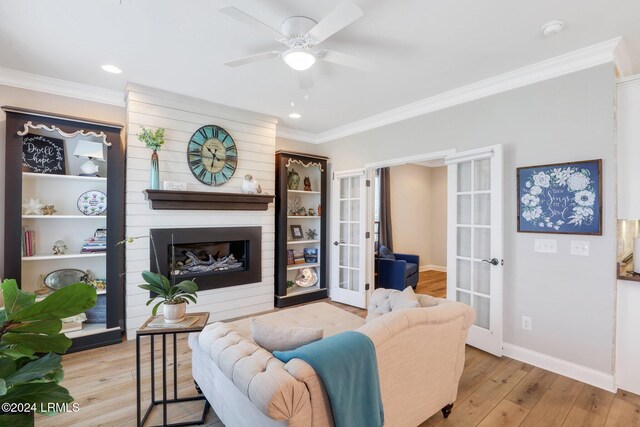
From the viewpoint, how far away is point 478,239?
10.4 ft

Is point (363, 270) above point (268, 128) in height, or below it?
below

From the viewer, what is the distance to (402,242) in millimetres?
7031

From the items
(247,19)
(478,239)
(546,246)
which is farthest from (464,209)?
(247,19)

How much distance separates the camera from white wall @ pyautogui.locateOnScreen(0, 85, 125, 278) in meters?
2.99

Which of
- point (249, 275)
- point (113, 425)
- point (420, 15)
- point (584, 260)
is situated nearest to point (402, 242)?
point (249, 275)

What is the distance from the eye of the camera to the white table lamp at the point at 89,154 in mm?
3254

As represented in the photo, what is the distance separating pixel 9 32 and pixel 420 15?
10.2ft

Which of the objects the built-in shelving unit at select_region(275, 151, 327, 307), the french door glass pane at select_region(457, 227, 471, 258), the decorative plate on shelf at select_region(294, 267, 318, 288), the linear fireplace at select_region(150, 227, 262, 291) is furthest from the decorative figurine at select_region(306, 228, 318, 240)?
the french door glass pane at select_region(457, 227, 471, 258)

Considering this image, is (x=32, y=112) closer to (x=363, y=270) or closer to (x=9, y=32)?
(x=9, y=32)

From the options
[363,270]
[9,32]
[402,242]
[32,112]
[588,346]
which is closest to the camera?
[9,32]

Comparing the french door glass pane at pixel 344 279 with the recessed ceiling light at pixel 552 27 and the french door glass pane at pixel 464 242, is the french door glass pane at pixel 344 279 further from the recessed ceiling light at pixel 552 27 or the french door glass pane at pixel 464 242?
the recessed ceiling light at pixel 552 27

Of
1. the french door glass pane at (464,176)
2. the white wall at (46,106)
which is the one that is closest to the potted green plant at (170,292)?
the white wall at (46,106)

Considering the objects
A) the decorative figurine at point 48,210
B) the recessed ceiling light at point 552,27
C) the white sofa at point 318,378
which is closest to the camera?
the white sofa at point 318,378

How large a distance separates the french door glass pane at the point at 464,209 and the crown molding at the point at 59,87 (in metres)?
4.02
